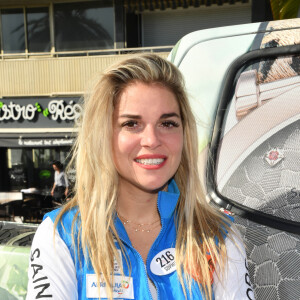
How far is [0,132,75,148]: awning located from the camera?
10680 millimetres

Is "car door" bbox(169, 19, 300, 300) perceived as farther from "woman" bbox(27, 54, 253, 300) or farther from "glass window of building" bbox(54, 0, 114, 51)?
"glass window of building" bbox(54, 0, 114, 51)

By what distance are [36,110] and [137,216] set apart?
10593mm

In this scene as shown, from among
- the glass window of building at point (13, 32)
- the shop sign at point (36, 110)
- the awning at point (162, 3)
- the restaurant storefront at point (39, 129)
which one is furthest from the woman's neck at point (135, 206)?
the glass window of building at point (13, 32)

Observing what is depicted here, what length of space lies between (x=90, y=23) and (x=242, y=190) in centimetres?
1104

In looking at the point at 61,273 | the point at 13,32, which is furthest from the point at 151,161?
the point at 13,32

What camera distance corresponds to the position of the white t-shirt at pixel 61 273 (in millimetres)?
1054

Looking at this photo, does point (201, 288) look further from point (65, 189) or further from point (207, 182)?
point (65, 189)

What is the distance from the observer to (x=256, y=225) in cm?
127

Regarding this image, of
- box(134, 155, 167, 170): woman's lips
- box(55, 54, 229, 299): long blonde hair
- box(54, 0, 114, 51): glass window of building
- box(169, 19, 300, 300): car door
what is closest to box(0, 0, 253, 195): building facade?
box(54, 0, 114, 51): glass window of building

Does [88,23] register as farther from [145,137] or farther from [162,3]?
[145,137]

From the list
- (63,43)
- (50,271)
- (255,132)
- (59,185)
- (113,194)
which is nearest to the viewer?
(50,271)

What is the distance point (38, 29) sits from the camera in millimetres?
11617

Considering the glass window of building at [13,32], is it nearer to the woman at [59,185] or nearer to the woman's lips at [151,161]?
the woman at [59,185]

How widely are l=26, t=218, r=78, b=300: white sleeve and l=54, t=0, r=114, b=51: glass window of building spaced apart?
1091cm
